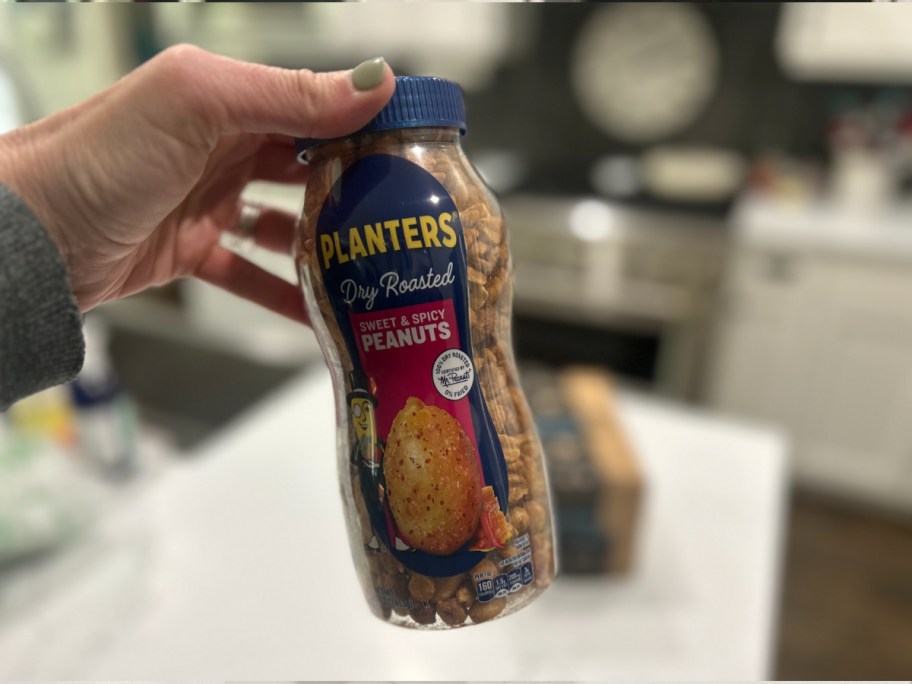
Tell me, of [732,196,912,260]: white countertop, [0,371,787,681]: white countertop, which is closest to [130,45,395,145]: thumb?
[0,371,787,681]: white countertop

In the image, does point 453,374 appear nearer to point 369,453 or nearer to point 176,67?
point 369,453

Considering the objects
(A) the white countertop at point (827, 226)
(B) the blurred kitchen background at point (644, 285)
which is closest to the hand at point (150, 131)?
(B) the blurred kitchen background at point (644, 285)

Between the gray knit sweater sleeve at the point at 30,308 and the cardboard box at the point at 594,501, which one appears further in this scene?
the cardboard box at the point at 594,501

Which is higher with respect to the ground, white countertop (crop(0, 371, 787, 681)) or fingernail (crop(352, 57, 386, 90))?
fingernail (crop(352, 57, 386, 90))

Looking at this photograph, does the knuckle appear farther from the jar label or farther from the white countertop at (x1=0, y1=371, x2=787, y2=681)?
the white countertop at (x1=0, y1=371, x2=787, y2=681)

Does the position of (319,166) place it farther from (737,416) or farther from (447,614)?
(737,416)

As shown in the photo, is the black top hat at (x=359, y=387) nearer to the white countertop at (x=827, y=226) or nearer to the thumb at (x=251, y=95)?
the thumb at (x=251, y=95)
